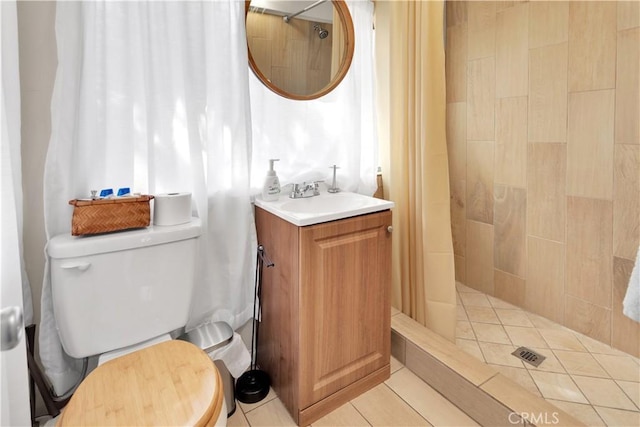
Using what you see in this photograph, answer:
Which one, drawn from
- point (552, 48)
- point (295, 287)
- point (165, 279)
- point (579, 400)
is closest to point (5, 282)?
point (165, 279)

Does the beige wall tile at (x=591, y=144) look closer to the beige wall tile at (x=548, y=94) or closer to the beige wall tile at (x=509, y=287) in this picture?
the beige wall tile at (x=548, y=94)

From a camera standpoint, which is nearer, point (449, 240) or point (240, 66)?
point (240, 66)

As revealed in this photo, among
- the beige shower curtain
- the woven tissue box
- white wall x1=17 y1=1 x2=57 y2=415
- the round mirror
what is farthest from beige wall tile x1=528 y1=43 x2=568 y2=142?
white wall x1=17 y1=1 x2=57 y2=415

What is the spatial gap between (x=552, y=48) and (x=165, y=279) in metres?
2.22

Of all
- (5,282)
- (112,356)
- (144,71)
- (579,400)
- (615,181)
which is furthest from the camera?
(615,181)

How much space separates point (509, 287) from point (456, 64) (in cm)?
151

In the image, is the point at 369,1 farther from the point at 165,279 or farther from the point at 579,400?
the point at 579,400

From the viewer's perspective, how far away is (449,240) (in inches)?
72.1

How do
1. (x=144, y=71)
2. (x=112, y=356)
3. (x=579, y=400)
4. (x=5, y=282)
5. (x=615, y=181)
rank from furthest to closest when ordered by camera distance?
(x=615, y=181)
(x=579, y=400)
(x=144, y=71)
(x=112, y=356)
(x=5, y=282)

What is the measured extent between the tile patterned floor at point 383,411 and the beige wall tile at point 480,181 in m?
1.26

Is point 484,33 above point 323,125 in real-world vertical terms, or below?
above

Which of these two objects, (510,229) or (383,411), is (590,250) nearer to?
(510,229)

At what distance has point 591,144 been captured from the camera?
6.11ft

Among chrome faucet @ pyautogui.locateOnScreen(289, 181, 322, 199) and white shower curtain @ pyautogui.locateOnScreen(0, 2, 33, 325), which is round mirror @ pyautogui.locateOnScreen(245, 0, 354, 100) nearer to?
chrome faucet @ pyautogui.locateOnScreen(289, 181, 322, 199)
